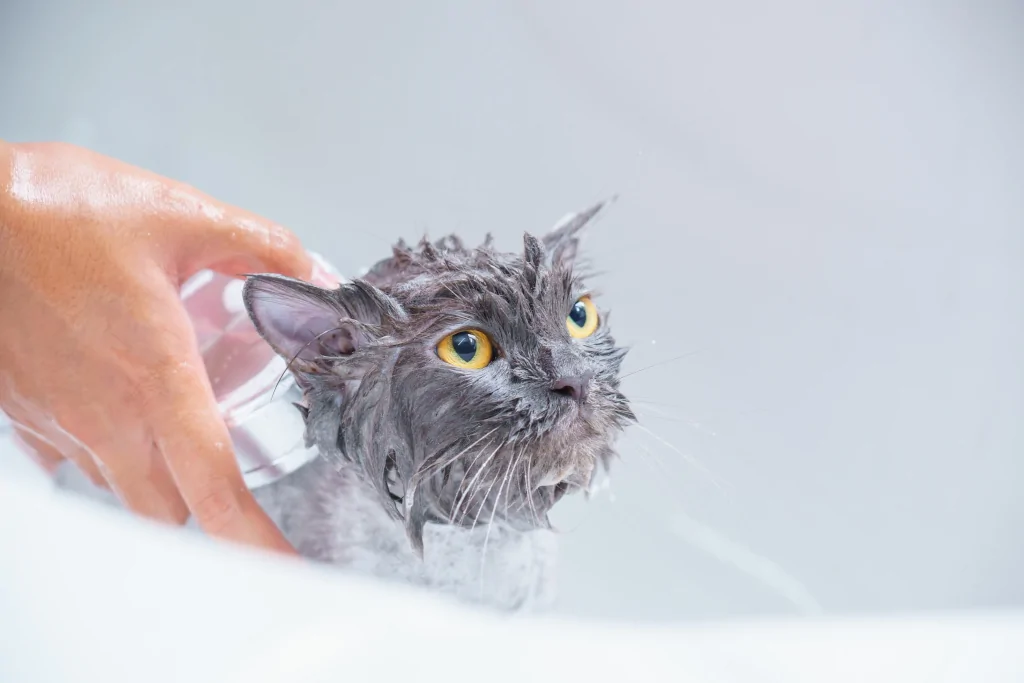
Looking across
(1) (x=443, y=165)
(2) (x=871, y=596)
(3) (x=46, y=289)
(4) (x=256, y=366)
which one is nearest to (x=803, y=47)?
(1) (x=443, y=165)

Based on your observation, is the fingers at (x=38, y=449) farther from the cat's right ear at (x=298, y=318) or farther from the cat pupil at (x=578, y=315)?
the cat pupil at (x=578, y=315)

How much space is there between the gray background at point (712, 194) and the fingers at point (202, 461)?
56 centimetres

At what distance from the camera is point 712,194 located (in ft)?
4.85

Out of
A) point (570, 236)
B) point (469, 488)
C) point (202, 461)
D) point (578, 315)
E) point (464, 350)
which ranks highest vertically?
point (570, 236)

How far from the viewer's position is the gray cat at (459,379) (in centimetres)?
88

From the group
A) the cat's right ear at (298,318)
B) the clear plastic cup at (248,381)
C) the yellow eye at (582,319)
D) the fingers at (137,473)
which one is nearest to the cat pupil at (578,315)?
the yellow eye at (582,319)

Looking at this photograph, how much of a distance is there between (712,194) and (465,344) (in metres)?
0.77

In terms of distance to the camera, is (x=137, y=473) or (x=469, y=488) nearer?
(x=469, y=488)

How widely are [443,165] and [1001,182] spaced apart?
1.07m

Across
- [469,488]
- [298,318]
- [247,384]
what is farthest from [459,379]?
[247,384]

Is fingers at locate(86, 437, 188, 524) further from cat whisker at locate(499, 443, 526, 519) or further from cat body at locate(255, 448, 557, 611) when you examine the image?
cat whisker at locate(499, 443, 526, 519)

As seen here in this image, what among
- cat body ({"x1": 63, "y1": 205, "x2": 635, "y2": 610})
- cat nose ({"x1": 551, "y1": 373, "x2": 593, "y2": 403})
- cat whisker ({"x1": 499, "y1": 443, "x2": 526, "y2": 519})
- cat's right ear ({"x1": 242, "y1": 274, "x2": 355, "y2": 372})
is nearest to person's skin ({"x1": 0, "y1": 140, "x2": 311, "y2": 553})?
cat body ({"x1": 63, "y1": 205, "x2": 635, "y2": 610})

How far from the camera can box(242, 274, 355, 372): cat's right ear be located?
3.06ft

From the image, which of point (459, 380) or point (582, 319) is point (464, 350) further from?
point (582, 319)
